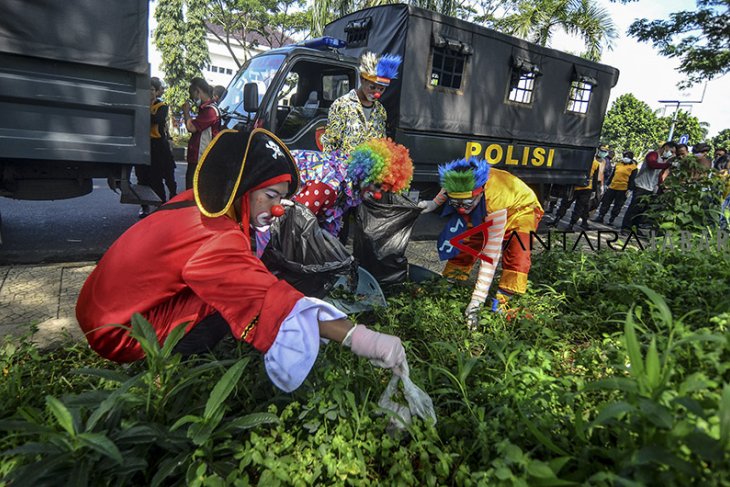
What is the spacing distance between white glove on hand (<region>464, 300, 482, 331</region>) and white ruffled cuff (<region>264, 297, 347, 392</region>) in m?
1.77

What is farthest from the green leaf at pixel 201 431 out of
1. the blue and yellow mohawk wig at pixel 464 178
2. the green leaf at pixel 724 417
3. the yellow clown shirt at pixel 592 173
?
the yellow clown shirt at pixel 592 173

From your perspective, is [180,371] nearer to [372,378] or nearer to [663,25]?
[372,378]

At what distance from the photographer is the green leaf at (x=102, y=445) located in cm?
117

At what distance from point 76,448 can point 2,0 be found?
12.4ft

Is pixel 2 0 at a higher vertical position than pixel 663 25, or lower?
lower

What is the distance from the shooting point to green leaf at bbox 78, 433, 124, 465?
1.17m

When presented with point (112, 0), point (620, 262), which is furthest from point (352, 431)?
point (112, 0)

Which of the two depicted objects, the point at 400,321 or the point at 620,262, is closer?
the point at 400,321

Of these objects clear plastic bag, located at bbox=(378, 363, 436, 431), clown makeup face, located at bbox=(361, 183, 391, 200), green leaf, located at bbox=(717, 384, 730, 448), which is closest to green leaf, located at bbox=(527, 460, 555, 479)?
green leaf, located at bbox=(717, 384, 730, 448)

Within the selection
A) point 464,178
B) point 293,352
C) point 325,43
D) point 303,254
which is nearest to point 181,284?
point 293,352

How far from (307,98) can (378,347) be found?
4.70 meters

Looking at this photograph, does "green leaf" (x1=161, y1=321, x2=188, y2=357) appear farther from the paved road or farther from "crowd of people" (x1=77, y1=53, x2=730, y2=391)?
the paved road

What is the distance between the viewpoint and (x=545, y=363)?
2109mm


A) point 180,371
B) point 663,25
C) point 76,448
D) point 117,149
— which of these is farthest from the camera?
point 663,25
